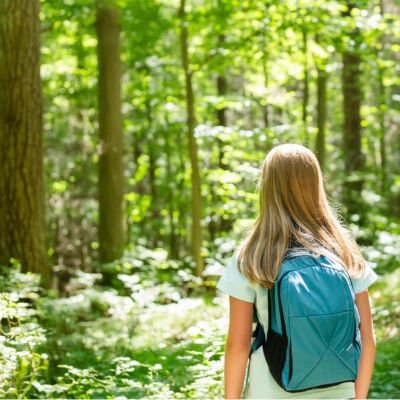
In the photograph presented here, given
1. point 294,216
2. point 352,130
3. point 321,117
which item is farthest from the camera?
point 352,130

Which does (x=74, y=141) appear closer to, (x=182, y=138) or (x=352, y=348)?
(x=182, y=138)

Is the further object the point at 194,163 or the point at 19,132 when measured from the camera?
the point at 194,163

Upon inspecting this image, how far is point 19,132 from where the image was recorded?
7.29 m

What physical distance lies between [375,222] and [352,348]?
12597mm

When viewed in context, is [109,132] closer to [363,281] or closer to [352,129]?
[352,129]

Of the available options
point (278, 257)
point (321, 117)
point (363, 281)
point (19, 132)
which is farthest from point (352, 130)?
point (278, 257)

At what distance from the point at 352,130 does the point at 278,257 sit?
14.0 meters

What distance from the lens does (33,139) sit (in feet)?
24.3

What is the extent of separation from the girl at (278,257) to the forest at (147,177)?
0.78 meters

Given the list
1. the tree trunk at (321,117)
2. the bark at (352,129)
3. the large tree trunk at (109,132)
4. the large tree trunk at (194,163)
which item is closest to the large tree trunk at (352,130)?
the bark at (352,129)

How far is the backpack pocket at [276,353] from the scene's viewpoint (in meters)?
2.41

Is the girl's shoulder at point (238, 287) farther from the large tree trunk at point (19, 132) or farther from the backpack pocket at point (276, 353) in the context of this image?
the large tree trunk at point (19, 132)

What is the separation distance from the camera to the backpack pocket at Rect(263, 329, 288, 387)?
241 centimetres

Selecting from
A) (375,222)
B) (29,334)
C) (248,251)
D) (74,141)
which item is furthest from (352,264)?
(74,141)
